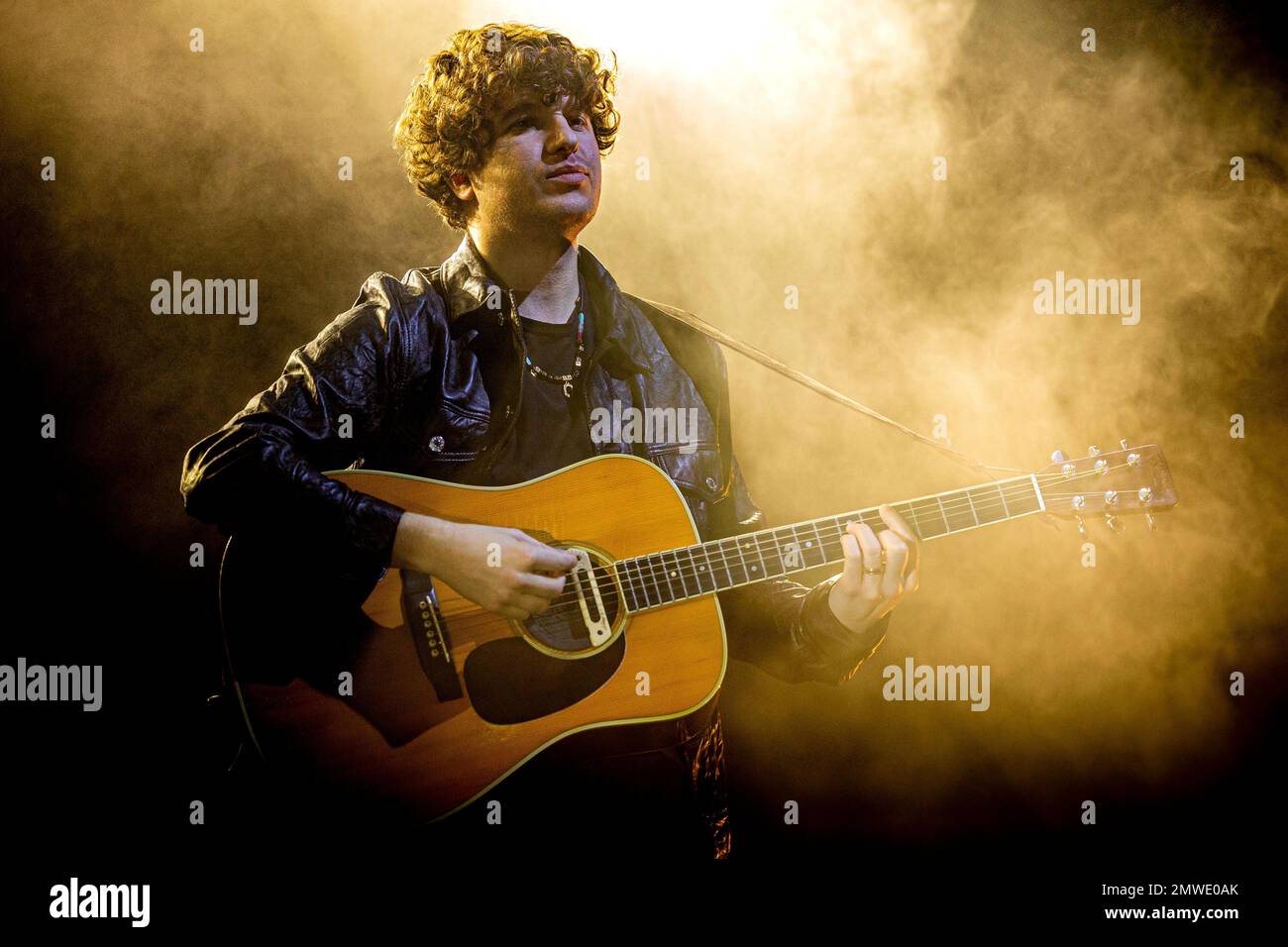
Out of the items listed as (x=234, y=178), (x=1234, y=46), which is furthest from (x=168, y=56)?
(x=1234, y=46)

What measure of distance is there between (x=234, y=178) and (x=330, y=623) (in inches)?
59.4

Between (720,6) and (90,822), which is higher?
(720,6)

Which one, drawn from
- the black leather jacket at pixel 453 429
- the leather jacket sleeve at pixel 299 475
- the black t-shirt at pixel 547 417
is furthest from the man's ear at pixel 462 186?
the leather jacket sleeve at pixel 299 475

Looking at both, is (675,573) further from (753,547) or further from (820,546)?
(820,546)

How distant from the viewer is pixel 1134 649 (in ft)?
8.76

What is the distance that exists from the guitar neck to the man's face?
3.08 ft

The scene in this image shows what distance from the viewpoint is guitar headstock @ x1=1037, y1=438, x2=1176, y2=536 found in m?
1.93

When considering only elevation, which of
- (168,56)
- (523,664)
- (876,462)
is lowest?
(523,664)

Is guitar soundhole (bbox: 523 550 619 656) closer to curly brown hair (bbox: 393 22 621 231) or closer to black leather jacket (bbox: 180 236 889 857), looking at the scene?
black leather jacket (bbox: 180 236 889 857)

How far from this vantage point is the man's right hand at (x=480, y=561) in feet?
5.83

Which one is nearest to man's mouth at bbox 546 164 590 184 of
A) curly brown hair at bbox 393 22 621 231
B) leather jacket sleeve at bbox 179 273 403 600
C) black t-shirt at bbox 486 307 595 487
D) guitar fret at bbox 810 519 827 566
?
curly brown hair at bbox 393 22 621 231

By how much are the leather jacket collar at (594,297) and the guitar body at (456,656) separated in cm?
43

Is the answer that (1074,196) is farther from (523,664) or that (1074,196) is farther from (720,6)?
(523,664)

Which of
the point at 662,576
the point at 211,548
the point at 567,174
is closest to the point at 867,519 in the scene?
the point at 662,576
